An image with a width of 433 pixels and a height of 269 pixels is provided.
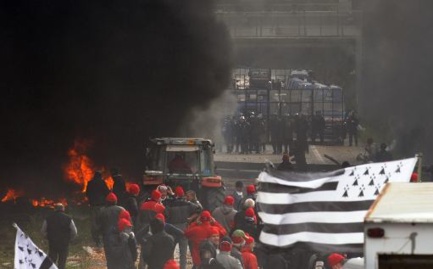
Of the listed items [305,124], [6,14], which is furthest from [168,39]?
[305,124]

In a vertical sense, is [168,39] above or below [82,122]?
above

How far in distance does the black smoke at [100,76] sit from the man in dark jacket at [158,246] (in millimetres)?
14063

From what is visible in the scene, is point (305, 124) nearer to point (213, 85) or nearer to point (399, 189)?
point (213, 85)

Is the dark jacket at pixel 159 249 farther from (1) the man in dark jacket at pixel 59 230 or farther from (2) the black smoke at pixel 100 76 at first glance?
(2) the black smoke at pixel 100 76

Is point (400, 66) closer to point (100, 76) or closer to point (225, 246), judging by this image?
point (100, 76)

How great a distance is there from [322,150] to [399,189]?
35.2m

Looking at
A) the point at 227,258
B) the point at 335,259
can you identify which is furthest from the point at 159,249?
the point at 335,259

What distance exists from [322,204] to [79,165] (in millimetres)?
21251

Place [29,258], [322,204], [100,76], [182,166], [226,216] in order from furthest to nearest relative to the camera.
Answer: [100,76], [182,166], [226,216], [29,258], [322,204]

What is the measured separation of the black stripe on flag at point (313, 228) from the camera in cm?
880

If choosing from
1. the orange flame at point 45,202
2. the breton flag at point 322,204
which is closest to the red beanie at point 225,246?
the breton flag at point 322,204

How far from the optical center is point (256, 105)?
46656 millimetres

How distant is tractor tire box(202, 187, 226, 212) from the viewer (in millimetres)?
22127

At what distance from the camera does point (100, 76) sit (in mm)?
32000
